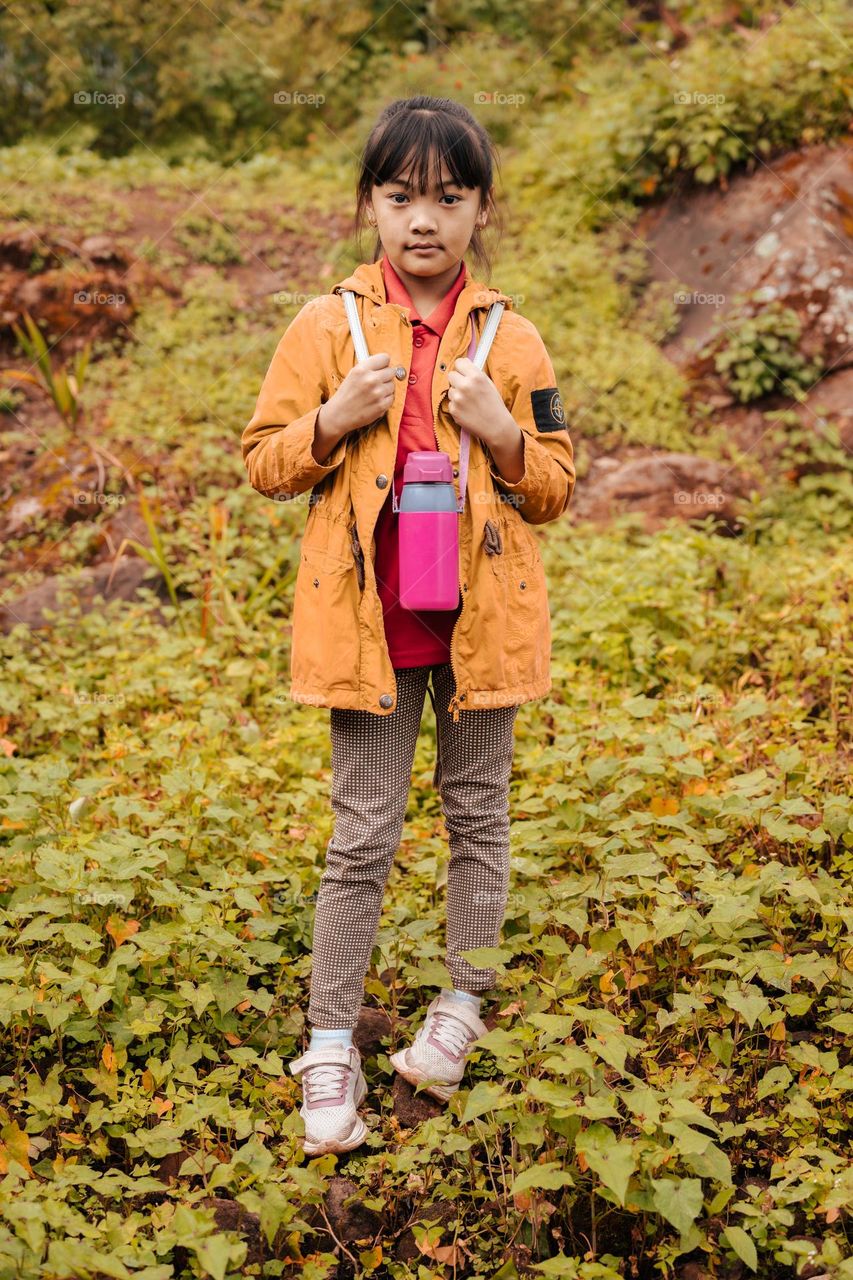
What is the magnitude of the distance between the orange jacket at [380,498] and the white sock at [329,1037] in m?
0.73

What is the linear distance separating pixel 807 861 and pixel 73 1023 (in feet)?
6.28

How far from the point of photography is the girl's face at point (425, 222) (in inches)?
90.0

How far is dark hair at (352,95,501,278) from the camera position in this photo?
2268 mm

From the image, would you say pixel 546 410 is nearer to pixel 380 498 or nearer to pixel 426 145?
pixel 380 498

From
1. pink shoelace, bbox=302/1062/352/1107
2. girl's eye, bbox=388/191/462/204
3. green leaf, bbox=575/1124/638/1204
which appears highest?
girl's eye, bbox=388/191/462/204

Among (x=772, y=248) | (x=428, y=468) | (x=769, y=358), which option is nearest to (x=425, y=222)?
(x=428, y=468)

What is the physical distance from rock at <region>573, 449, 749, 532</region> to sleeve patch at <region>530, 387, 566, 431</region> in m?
3.25

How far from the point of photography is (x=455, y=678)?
2350 mm

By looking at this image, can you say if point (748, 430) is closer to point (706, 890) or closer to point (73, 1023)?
point (706, 890)

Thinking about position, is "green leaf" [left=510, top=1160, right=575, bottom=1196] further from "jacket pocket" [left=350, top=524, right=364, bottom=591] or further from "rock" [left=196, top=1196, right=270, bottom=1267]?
"jacket pocket" [left=350, top=524, right=364, bottom=591]

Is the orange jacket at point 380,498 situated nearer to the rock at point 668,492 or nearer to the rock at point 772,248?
the rock at point 668,492

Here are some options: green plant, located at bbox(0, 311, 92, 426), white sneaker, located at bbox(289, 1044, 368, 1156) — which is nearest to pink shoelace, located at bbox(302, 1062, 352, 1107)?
white sneaker, located at bbox(289, 1044, 368, 1156)

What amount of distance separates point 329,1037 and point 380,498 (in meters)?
1.15

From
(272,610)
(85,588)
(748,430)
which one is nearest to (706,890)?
(272,610)
